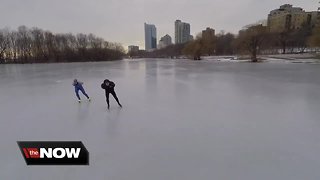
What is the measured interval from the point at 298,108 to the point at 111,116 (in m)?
5.04

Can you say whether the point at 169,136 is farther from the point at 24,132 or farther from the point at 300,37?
the point at 300,37

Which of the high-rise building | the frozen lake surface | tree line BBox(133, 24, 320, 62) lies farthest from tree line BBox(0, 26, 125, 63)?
the high-rise building

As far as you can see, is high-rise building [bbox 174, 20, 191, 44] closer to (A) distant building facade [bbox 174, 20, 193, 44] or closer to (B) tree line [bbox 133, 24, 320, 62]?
(A) distant building facade [bbox 174, 20, 193, 44]

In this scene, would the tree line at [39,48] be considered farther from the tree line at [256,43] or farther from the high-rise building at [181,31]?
the high-rise building at [181,31]

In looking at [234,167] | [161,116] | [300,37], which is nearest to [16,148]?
[161,116]

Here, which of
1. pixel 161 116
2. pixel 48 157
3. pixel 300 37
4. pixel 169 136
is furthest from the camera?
pixel 300 37

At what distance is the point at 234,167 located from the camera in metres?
3.02

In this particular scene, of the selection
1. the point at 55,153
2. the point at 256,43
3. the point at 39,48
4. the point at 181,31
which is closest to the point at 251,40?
the point at 256,43

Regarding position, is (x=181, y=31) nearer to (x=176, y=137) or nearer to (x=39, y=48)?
(x=39, y=48)

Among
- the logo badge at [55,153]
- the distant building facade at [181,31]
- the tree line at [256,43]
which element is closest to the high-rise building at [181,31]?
the distant building facade at [181,31]

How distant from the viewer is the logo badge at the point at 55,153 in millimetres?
3152

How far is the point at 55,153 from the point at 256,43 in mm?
40268

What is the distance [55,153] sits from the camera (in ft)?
10.8

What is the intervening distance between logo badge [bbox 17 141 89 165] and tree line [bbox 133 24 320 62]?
31.7 m
